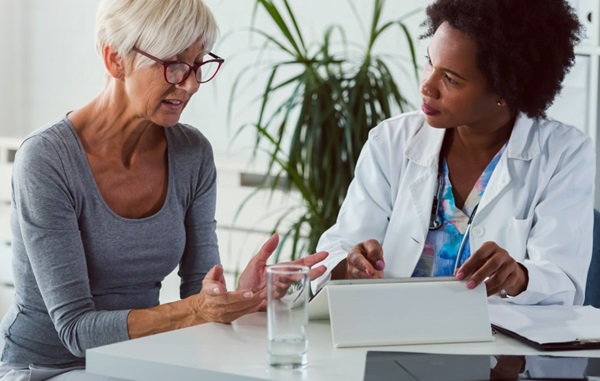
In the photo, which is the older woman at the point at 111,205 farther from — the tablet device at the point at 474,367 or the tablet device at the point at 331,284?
the tablet device at the point at 474,367

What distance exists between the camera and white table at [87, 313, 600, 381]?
4.54 feet

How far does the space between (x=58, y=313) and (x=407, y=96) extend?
1.94 meters

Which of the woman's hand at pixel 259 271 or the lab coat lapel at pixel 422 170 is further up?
the lab coat lapel at pixel 422 170

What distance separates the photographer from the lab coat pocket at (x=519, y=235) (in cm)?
218

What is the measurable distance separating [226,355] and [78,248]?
625 mm

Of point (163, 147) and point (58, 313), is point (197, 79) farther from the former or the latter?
point (58, 313)

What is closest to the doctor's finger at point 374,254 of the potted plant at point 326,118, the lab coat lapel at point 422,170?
the lab coat lapel at point 422,170

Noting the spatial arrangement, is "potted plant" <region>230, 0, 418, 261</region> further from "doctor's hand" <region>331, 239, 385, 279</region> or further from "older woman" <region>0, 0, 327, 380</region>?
"doctor's hand" <region>331, 239, 385, 279</region>

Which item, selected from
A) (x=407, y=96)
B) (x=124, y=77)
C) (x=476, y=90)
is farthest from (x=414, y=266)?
(x=407, y=96)

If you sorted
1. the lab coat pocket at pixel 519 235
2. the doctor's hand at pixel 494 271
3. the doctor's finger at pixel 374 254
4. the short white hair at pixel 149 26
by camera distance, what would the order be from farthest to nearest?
the lab coat pocket at pixel 519 235 < the short white hair at pixel 149 26 < the doctor's finger at pixel 374 254 < the doctor's hand at pixel 494 271

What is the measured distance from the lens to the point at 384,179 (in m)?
2.35

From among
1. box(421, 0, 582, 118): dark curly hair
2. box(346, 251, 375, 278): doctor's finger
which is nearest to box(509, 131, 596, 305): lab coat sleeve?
box(421, 0, 582, 118): dark curly hair

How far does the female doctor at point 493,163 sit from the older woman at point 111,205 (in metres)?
0.39

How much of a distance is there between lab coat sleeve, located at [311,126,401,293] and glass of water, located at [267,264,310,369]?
825 mm
